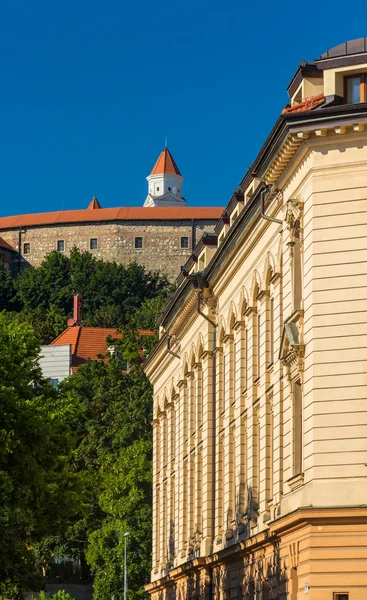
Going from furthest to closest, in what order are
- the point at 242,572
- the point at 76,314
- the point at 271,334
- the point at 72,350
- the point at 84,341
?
1. the point at 76,314
2. the point at 84,341
3. the point at 72,350
4. the point at 242,572
5. the point at 271,334

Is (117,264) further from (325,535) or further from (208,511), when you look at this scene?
(325,535)

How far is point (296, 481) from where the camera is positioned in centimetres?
2962

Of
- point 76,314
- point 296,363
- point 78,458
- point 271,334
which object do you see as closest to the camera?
point 296,363

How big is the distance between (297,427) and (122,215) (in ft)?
491

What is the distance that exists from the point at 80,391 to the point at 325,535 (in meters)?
64.2

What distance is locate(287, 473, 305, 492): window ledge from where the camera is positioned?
96.0 ft

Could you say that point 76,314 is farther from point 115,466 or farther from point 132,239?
point 115,466

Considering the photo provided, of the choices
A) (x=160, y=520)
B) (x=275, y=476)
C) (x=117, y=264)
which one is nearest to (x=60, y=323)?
(x=117, y=264)

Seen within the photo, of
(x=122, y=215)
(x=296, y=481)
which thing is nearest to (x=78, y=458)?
(x=296, y=481)

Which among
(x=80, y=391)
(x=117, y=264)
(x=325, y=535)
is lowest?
(x=325, y=535)

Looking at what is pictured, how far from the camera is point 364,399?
28.0m

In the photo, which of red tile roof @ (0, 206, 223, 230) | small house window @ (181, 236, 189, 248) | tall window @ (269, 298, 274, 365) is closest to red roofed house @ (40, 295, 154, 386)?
small house window @ (181, 236, 189, 248)

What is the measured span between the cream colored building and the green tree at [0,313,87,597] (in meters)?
4.91

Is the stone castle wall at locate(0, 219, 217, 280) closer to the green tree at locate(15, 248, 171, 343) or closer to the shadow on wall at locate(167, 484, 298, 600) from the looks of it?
the green tree at locate(15, 248, 171, 343)
